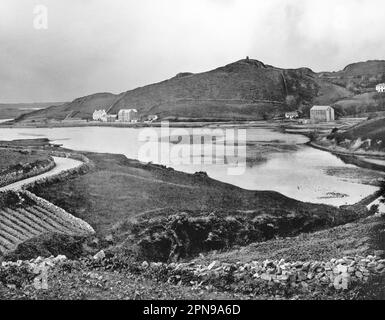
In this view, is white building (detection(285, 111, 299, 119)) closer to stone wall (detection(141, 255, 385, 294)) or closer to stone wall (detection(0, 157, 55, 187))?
stone wall (detection(141, 255, 385, 294))

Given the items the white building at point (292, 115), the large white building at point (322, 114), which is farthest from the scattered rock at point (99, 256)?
the large white building at point (322, 114)

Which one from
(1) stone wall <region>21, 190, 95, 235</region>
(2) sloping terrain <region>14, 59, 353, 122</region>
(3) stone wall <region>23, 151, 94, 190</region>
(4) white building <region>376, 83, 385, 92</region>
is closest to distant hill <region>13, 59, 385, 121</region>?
(2) sloping terrain <region>14, 59, 353, 122</region>

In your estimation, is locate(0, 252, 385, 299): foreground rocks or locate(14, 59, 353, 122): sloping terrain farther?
locate(14, 59, 353, 122): sloping terrain

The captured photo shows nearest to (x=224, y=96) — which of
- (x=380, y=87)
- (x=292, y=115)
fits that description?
(x=292, y=115)

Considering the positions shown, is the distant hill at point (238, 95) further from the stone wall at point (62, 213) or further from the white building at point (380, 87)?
the stone wall at point (62, 213)

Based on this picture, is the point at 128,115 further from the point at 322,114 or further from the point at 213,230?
the point at 322,114
